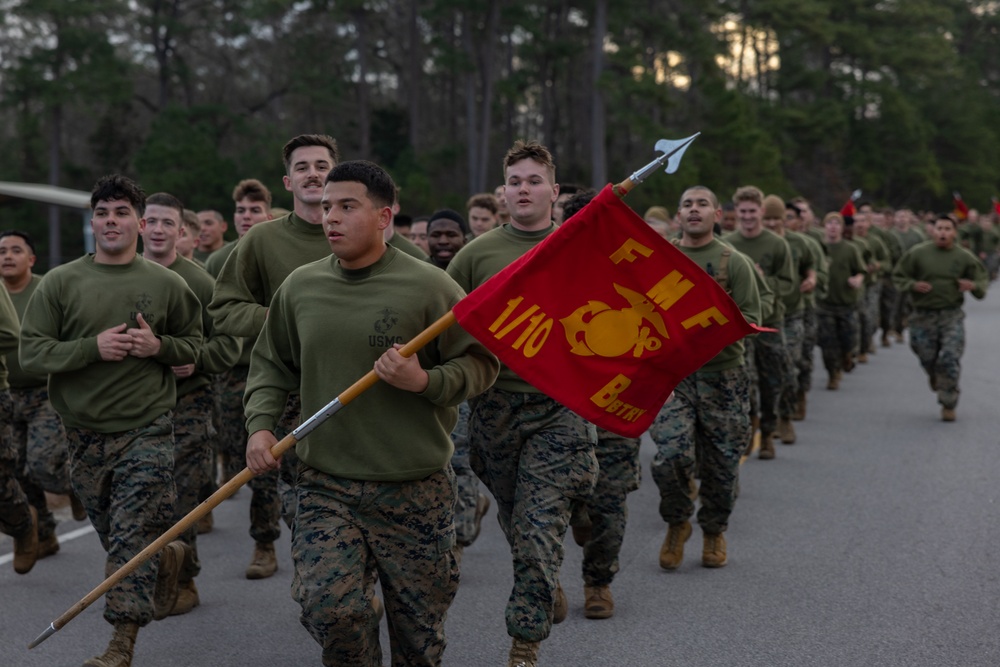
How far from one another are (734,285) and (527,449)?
7.99 ft

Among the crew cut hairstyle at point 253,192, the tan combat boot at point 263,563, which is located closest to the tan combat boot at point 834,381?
the crew cut hairstyle at point 253,192

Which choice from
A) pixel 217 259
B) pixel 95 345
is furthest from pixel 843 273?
pixel 95 345

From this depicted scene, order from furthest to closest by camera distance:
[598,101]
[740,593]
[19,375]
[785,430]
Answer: [598,101] < [785,430] < [19,375] < [740,593]

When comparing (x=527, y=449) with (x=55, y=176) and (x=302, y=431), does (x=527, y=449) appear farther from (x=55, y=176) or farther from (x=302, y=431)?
(x=55, y=176)

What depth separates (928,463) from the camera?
1123cm

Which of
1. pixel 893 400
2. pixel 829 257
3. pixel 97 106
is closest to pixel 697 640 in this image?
pixel 893 400

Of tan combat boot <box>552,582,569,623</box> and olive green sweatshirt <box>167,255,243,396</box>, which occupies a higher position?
olive green sweatshirt <box>167,255,243,396</box>

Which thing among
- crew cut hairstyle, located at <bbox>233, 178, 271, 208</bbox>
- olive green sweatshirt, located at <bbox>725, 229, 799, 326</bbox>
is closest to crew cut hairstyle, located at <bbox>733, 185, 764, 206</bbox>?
olive green sweatshirt, located at <bbox>725, 229, 799, 326</bbox>

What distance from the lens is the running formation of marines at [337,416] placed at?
4.72 metres

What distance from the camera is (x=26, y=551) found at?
308 inches

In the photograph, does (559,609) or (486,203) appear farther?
(486,203)

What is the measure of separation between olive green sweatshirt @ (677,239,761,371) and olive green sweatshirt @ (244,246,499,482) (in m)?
3.28

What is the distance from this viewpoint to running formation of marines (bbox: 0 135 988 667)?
15.5 feet

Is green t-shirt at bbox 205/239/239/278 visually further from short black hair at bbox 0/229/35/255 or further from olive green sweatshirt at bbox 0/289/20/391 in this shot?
olive green sweatshirt at bbox 0/289/20/391
